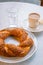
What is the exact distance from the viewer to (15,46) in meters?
0.81

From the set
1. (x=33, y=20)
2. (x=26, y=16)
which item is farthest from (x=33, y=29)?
(x=26, y=16)

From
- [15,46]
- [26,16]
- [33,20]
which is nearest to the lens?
[15,46]

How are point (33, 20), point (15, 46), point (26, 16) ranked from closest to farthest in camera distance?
point (15, 46), point (33, 20), point (26, 16)

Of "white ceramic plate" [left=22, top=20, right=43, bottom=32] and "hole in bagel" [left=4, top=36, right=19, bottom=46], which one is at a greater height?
"white ceramic plate" [left=22, top=20, right=43, bottom=32]

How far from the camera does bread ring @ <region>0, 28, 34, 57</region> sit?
2.56 feet

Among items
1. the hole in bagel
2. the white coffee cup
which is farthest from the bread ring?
the white coffee cup

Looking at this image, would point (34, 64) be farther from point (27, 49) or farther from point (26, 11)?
point (26, 11)

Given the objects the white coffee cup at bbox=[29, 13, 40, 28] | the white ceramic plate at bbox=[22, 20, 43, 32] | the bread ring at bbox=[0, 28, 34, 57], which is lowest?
the bread ring at bbox=[0, 28, 34, 57]

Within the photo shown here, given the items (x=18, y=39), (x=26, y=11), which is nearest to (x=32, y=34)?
(x=18, y=39)

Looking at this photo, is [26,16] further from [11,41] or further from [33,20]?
[11,41]

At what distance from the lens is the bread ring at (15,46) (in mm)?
781

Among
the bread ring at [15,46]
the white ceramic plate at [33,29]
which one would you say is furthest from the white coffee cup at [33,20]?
the bread ring at [15,46]

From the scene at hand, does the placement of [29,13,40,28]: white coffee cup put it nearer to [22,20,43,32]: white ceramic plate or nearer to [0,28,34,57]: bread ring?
[22,20,43,32]: white ceramic plate

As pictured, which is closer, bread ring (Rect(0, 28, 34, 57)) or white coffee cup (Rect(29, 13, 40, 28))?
bread ring (Rect(0, 28, 34, 57))
